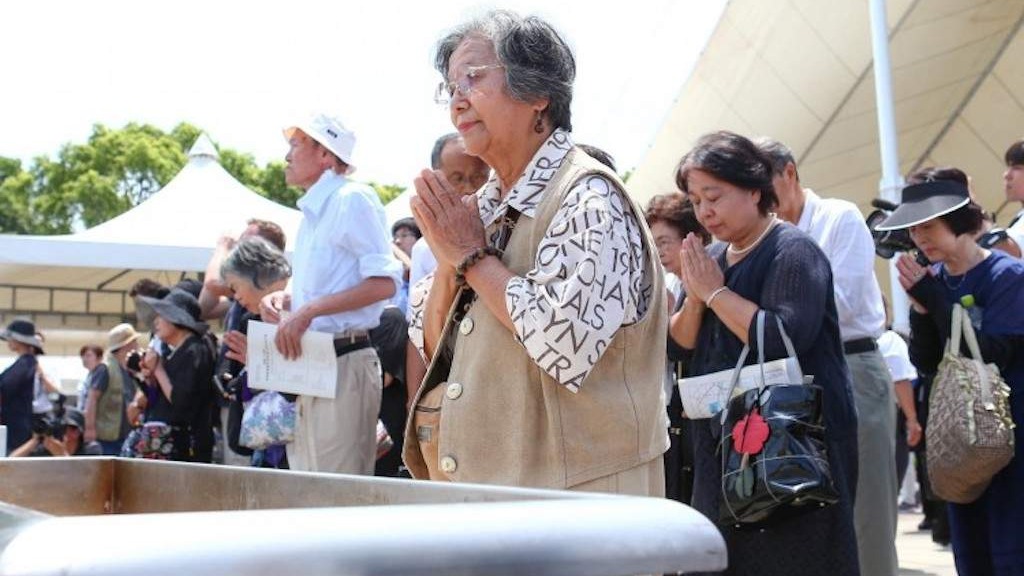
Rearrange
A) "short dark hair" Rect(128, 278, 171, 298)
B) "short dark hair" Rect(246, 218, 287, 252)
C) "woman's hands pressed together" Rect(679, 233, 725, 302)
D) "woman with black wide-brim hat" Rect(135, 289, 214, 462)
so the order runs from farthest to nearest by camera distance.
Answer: "short dark hair" Rect(128, 278, 171, 298) → "woman with black wide-brim hat" Rect(135, 289, 214, 462) → "short dark hair" Rect(246, 218, 287, 252) → "woman's hands pressed together" Rect(679, 233, 725, 302)

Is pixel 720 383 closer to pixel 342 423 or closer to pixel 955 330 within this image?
pixel 955 330

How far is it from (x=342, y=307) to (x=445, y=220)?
2134 mm

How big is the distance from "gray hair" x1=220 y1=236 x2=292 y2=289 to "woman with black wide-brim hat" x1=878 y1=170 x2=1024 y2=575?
248 cm

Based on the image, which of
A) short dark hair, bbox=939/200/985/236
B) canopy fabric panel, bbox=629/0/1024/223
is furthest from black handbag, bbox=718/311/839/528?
canopy fabric panel, bbox=629/0/1024/223

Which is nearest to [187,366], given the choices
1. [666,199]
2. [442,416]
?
[666,199]

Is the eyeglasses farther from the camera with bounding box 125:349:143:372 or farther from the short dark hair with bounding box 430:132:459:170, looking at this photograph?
the camera with bounding box 125:349:143:372

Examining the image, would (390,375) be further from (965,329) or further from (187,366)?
(965,329)

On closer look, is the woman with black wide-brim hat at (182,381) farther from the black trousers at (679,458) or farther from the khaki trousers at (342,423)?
the black trousers at (679,458)

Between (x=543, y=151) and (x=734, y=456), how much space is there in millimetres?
1153

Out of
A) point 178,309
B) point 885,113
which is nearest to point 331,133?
point 178,309

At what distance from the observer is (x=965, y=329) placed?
14.6ft

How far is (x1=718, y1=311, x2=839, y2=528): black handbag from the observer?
3.25 meters

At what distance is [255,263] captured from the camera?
542cm

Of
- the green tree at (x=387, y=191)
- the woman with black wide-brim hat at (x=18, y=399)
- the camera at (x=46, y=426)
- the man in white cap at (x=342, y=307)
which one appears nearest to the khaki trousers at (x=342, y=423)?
the man in white cap at (x=342, y=307)
